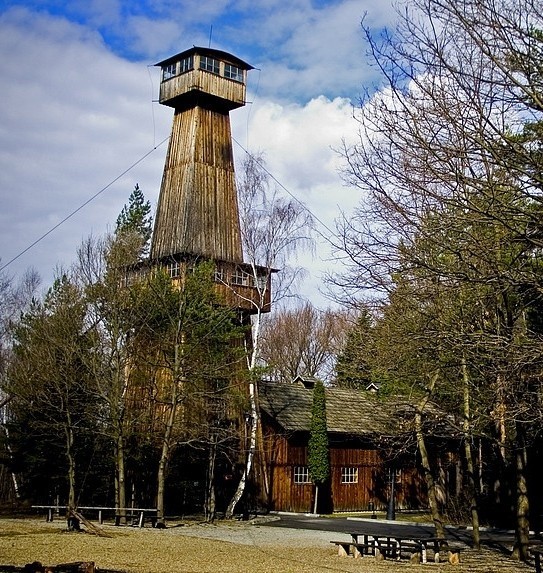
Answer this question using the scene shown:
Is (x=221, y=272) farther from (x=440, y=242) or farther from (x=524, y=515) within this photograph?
(x=440, y=242)

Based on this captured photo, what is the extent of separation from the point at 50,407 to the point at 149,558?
11339 millimetres

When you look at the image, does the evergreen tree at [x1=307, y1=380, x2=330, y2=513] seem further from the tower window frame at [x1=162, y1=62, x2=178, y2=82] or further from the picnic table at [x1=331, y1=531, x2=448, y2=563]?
the tower window frame at [x1=162, y1=62, x2=178, y2=82]

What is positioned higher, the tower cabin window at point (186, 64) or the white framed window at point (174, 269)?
the tower cabin window at point (186, 64)

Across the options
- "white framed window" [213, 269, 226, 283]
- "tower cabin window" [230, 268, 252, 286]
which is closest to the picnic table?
"white framed window" [213, 269, 226, 283]

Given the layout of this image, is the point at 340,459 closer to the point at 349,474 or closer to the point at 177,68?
the point at 349,474

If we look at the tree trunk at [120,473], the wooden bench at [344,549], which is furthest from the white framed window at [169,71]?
the wooden bench at [344,549]

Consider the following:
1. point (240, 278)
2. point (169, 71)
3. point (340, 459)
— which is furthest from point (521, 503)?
point (169, 71)

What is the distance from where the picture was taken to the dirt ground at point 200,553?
47.2 ft

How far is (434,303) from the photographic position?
11180 mm

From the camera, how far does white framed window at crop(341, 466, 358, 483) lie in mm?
33344

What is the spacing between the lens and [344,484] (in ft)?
109

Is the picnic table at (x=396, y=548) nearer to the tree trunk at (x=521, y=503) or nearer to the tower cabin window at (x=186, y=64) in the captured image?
the tree trunk at (x=521, y=503)

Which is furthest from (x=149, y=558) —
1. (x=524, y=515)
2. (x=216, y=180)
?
(x=216, y=180)

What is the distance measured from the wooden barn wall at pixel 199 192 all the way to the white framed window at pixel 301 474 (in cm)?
885
